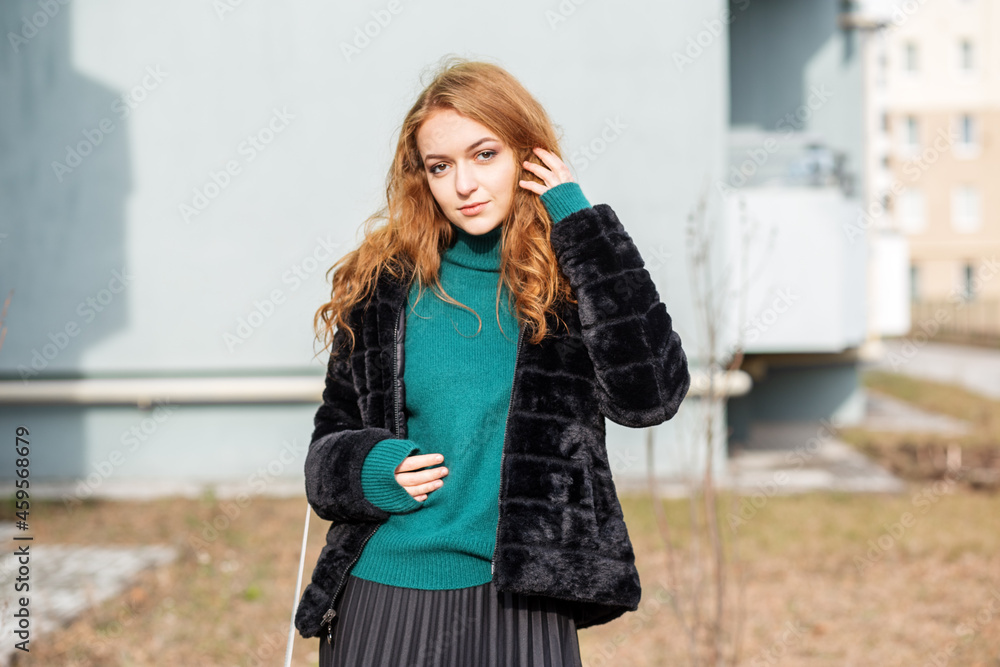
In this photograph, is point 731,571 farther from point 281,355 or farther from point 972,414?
point 972,414

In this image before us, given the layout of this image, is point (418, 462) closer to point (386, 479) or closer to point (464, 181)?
point (386, 479)

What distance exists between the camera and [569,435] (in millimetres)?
1554

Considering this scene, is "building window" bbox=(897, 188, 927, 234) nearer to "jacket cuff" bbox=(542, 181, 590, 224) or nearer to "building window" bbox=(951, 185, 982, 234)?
"building window" bbox=(951, 185, 982, 234)

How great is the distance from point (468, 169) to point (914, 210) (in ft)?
108

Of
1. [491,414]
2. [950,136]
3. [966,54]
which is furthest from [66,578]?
[966,54]

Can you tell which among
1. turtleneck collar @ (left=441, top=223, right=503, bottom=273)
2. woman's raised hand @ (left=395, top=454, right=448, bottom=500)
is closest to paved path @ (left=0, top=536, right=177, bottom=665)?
woman's raised hand @ (left=395, top=454, right=448, bottom=500)

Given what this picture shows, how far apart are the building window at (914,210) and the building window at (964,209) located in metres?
0.97

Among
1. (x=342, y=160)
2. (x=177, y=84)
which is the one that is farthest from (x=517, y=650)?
(x=177, y=84)

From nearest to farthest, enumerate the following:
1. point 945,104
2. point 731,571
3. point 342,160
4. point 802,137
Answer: point 731,571
point 342,160
point 802,137
point 945,104

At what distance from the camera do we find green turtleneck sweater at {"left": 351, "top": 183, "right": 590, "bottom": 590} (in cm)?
156

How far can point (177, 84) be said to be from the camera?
7137mm

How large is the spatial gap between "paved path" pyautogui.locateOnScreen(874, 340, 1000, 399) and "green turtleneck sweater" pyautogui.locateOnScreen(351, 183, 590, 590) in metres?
13.3

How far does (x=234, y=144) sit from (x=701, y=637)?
5.44 metres

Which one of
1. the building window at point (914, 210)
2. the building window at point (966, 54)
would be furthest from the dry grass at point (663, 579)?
the building window at point (966, 54)
